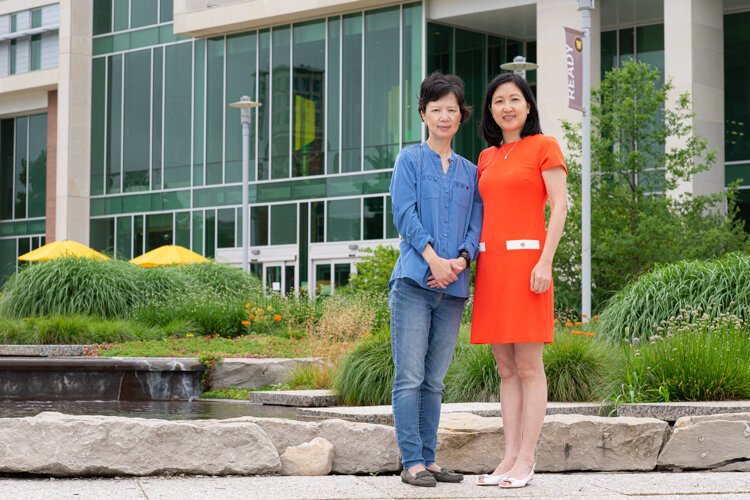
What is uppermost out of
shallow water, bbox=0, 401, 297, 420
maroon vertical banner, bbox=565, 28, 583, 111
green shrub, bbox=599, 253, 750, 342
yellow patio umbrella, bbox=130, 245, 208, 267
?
maroon vertical banner, bbox=565, 28, 583, 111

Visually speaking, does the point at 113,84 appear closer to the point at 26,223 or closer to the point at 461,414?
the point at 26,223

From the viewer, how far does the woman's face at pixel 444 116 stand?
18.9 ft

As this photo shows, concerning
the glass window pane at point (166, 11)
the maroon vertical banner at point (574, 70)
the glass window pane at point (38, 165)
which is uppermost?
the glass window pane at point (166, 11)

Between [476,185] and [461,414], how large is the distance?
1.77 m

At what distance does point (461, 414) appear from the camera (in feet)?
23.0

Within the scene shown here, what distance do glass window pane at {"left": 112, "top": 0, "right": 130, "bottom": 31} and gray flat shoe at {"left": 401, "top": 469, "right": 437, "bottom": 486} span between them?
37625 mm

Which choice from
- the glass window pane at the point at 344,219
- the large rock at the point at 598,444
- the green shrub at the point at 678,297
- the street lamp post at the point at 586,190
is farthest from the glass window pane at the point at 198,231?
the large rock at the point at 598,444

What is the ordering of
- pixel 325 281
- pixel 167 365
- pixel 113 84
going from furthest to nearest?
pixel 113 84
pixel 325 281
pixel 167 365

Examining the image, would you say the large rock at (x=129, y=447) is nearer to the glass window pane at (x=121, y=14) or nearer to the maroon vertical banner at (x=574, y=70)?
the maroon vertical banner at (x=574, y=70)

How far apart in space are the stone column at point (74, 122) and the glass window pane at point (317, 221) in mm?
10529

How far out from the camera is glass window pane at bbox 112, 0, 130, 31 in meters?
41.1

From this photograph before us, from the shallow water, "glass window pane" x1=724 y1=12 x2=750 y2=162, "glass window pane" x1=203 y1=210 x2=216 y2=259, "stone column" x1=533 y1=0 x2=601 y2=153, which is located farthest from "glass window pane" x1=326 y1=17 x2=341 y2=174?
the shallow water

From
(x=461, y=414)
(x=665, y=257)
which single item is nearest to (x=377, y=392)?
(x=461, y=414)

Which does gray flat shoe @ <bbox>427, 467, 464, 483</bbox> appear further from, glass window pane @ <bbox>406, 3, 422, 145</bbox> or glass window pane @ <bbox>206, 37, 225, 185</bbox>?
glass window pane @ <bbox>206, 37, 225, 185</bbox>
